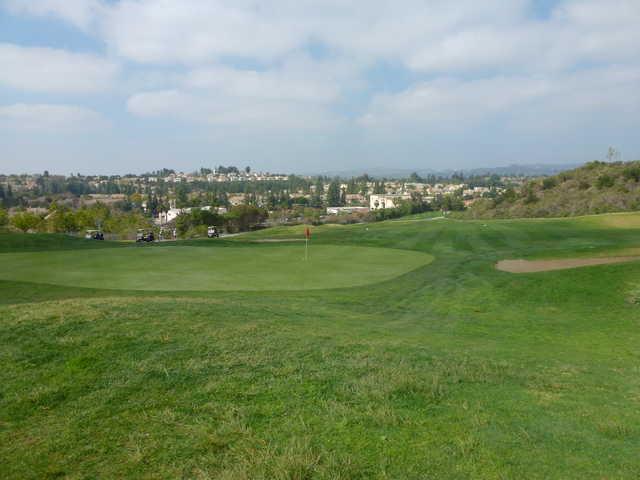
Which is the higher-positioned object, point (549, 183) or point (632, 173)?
point (632, 173)

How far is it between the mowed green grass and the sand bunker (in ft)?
31.1

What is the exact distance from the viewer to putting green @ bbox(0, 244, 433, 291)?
2016 cm

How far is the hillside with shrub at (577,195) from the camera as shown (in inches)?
2992

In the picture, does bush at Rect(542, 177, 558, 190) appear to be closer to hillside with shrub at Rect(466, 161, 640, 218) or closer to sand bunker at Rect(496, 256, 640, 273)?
hillside with shrub at Rect(466, 161, 640, 218)

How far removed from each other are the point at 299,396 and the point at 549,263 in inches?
850

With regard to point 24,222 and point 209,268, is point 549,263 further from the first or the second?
point 24,222

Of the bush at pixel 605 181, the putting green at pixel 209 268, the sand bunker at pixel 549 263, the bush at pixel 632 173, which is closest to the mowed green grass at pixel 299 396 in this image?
the putting green at pixel 209 268

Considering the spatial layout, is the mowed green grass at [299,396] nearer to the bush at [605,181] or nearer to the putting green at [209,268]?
the putting green at [209,268]

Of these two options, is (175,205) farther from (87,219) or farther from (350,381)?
(350,381)

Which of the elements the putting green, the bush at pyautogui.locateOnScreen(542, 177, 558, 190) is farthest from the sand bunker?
the bush at pyautogui.locateOnScreen(542, 177, 558, 190)

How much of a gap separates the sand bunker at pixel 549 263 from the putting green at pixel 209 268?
171 inches

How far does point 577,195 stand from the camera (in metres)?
83.1

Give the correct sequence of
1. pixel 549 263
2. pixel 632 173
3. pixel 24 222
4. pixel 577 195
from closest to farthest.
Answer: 1. pixel 549 263
2. pixel 632 173
3. pixel 24 222
4. pixel 577 195

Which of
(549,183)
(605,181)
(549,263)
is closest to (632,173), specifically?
(605,181)
